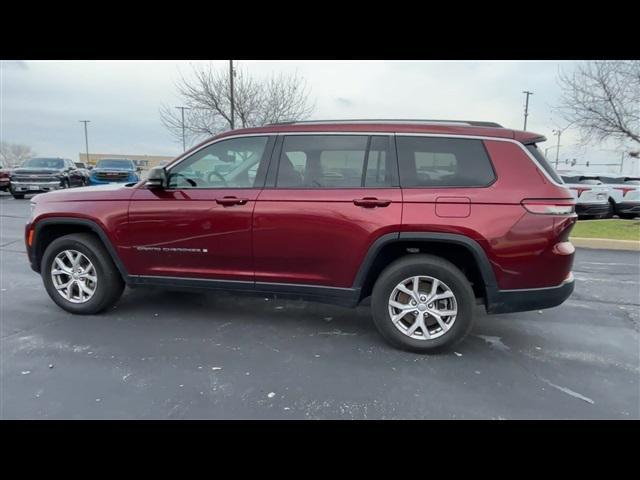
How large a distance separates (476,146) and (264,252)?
2007 millimetres

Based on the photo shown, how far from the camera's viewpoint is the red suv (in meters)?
3.03

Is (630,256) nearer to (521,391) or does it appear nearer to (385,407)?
(521,391)

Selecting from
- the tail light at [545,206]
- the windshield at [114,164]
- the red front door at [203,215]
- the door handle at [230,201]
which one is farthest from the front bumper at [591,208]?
the windshield at [114,164]

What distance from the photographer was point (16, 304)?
429cm

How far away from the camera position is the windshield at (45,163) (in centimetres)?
1648

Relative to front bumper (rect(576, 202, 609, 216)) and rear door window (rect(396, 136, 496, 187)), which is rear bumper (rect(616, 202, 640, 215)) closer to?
front bumper (rect(576, 202, 609, 216))

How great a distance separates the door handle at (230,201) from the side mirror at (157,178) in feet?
2.00

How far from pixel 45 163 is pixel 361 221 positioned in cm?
1858

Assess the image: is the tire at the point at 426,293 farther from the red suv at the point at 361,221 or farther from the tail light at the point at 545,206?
the tail light at the point at 545,206

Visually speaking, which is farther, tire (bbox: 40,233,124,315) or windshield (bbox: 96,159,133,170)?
windshield (bbox: 96,159,133,170)

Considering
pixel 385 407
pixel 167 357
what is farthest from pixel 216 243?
pixel 385 407

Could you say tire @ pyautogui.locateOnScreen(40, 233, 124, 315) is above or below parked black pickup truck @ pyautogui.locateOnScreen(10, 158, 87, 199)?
below

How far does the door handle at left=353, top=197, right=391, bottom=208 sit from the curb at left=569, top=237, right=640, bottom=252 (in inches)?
253

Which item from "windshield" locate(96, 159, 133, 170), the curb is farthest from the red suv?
"windshield" locate(96, 159, 133, 170)
